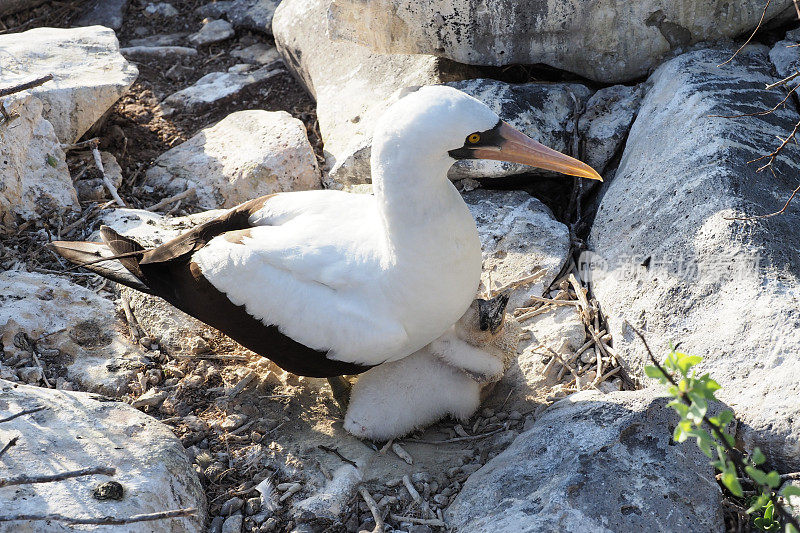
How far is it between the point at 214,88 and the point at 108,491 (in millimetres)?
3377

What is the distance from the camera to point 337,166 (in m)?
4.18

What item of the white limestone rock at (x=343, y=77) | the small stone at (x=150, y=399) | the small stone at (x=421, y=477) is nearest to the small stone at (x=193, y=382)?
the small stone at (x=150, y=399)

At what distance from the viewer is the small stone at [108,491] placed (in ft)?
8.32

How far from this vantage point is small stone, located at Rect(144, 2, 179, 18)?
20.2ft

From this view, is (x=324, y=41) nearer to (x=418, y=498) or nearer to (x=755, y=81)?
(x=755, y=81)

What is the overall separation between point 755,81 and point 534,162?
1.37 metres

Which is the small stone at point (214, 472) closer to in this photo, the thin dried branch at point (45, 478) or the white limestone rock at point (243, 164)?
the thin dried branch at point (45, 478)

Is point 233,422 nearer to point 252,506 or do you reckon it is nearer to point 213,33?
point 252,506

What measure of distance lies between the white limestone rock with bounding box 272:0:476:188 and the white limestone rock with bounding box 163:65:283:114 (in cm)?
23

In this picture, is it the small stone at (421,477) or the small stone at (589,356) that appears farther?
the small stone at (589,356)

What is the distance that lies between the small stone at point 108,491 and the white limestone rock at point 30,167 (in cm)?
199

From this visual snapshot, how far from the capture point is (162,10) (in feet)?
20.3

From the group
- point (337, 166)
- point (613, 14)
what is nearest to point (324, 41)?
point (337, 166)

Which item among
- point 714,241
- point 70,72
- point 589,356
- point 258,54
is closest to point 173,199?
point 70,72
